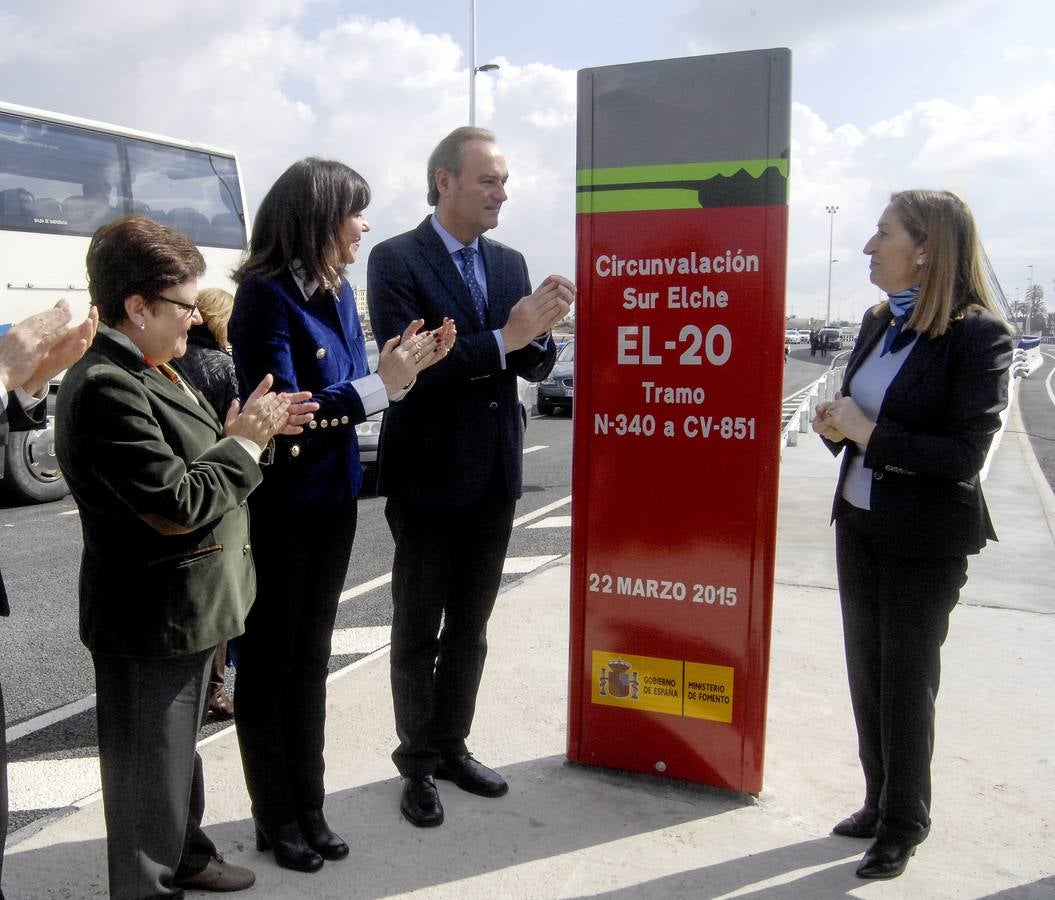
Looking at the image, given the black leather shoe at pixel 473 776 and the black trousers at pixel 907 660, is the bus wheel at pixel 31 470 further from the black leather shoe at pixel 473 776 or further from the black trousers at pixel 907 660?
the black trousers at pixel 907 660

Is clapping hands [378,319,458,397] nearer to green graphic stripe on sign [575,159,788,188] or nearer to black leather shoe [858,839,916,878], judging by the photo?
green graphic stripe on sign [575,159,788,188]

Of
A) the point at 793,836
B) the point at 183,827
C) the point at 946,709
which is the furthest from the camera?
the point at 946,709

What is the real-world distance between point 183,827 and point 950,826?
224 centimetres

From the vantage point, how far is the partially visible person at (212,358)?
3564 mm

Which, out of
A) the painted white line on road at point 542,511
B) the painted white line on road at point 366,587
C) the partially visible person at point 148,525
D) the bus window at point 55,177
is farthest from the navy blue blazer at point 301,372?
the bus window at point 55,177

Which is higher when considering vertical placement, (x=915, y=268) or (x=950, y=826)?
(x=915, y=268)

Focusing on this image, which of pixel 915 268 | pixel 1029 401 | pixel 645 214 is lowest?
pixel 1029 401

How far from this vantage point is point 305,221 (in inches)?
104

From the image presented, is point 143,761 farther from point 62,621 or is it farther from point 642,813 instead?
point 62,621

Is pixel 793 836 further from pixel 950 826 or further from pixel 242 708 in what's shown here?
pixel 242 708

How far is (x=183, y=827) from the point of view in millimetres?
2328

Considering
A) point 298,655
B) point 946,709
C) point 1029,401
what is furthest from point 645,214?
point 1029,401

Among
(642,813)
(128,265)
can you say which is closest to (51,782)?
(642,813)

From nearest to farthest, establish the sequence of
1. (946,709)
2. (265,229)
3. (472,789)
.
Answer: (265,229), (472,789), (946,709)
